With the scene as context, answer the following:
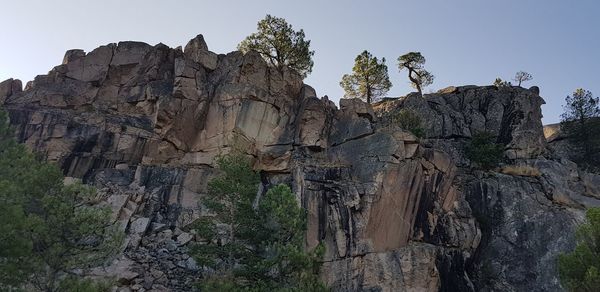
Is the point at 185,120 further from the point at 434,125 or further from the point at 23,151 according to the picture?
the point at 434,125

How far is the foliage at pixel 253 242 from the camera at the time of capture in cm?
2366

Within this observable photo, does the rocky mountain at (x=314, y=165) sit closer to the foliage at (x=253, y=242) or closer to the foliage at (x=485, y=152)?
the foliage at (x=485, y=152)

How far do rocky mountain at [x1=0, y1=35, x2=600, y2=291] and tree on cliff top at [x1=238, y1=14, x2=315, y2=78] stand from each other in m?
4.40

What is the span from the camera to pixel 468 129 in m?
45.1

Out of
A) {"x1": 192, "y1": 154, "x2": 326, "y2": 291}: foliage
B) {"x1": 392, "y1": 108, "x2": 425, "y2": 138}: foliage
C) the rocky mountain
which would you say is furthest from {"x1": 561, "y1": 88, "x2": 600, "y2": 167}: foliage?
{"x1": 192, "y1": 154, "x2": 326, "y2": 291}: foliage

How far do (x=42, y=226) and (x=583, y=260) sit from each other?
24415mm

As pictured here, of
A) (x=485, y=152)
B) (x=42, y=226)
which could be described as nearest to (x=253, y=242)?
(x=42, y=226)

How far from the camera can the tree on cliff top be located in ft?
157

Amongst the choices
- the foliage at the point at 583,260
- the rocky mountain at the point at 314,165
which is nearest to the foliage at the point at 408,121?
the rocky mountain at the point at 314,165

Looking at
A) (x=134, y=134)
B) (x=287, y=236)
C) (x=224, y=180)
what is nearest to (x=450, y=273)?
(x=287, y=236)

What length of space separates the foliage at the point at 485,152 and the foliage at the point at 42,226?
31.3 m

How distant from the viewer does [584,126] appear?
48.3 meters

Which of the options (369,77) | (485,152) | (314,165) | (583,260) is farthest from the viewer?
(369,77)

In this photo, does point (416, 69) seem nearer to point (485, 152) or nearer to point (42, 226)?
point (485, 152)
